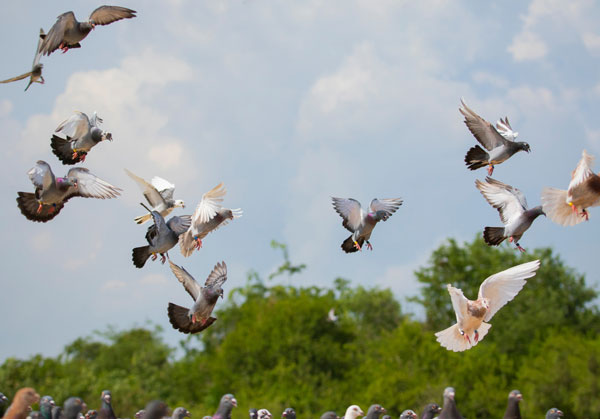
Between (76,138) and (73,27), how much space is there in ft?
4.72

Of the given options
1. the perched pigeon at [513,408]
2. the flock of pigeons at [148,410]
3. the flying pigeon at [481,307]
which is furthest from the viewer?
the perched pigeon at [513,408]

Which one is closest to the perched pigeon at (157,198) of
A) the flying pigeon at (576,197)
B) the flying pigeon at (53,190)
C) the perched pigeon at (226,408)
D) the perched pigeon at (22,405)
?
the flying pigeon at (53,190)

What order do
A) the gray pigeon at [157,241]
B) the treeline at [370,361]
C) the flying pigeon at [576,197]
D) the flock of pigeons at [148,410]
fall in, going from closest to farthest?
the flying pigeon at [576,197]
the gray pigeon at [157,241]
the flock of pigeons at [148,410]
the treeline at [370,361]

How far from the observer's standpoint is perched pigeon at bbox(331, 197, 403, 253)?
10.6 meters

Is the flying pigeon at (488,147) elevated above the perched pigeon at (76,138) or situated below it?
below

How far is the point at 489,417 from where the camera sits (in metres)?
42.9

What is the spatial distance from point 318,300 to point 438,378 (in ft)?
33.4

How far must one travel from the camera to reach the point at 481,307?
32.4 feet

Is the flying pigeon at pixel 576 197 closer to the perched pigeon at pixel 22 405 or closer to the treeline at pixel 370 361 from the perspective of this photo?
the perched pigeon at pixel 22 405

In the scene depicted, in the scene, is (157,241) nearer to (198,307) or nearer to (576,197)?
(198,307)

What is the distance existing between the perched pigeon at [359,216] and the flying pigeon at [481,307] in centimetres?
142

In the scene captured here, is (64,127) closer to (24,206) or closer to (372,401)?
(24,206)

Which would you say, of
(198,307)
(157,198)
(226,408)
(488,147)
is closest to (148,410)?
(198,307)

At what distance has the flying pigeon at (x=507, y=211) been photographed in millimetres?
10391
